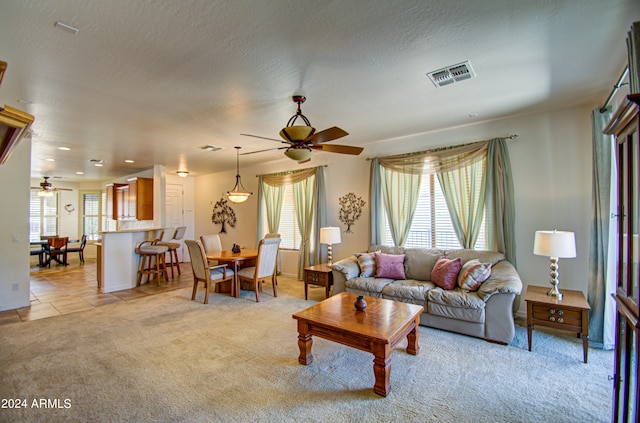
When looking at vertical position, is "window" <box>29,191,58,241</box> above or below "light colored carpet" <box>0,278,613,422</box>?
above

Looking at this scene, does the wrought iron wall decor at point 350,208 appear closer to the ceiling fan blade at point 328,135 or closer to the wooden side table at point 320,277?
the wooden side table at point 320,277

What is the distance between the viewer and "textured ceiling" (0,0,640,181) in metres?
1.88

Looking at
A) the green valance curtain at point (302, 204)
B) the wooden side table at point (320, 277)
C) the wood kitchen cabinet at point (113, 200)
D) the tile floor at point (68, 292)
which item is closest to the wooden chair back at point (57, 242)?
the tile floor at point (68, 292)

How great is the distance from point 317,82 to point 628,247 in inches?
102

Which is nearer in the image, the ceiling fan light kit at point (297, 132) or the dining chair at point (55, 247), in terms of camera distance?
the ceiling fan light kit at point (297, 132)

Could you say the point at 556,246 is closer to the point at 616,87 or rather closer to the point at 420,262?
the point at 616,87

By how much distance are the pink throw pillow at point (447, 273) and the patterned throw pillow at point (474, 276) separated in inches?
4.1

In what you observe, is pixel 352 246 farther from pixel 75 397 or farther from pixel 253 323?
pixel 75 397

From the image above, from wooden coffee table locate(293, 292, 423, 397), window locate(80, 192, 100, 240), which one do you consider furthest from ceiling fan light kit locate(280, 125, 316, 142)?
window locate(80, 192, 100, 240)

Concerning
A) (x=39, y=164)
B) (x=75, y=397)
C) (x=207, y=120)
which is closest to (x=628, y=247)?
(x=75, y=397)

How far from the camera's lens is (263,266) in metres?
4.93

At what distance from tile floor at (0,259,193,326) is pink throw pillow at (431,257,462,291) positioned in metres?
4.76

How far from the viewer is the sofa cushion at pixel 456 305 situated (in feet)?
10.5

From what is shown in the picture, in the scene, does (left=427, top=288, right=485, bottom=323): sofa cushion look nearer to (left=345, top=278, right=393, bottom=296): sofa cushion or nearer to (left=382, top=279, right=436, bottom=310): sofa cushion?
(left=382, top=279, right=436, bottom=310): sofa cushion
